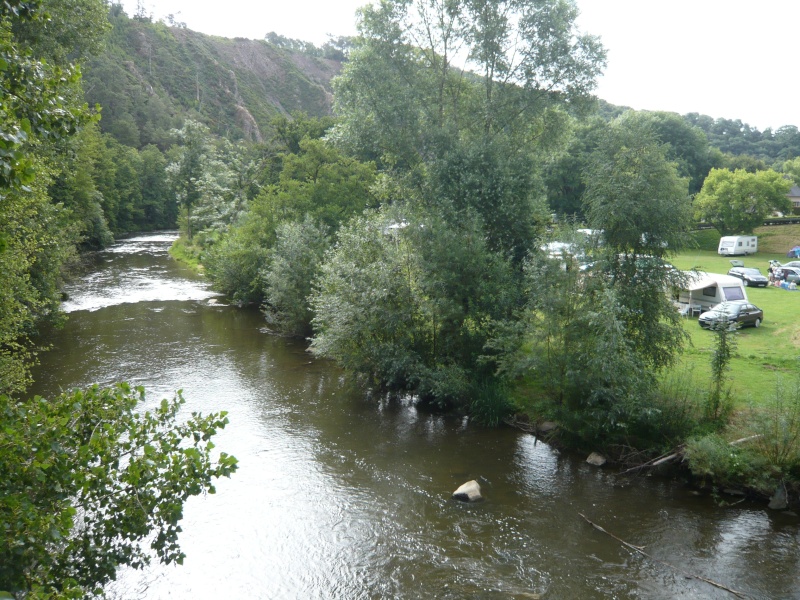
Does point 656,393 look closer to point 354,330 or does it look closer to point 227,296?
point 354,330

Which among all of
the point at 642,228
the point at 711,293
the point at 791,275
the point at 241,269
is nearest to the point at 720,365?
the point at 642,228

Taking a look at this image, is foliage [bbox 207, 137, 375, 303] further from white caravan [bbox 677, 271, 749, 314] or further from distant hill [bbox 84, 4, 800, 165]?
distant hill [bbox 84, 4, 800, 165]

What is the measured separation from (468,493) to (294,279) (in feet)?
58.2

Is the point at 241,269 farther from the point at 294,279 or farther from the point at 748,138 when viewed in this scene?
the point at 748,138

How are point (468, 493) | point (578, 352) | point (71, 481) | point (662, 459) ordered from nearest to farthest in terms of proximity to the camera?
1. point (71, 481)
2. point (468, 493)
3. point (662, 459)
4. point (578, 352)

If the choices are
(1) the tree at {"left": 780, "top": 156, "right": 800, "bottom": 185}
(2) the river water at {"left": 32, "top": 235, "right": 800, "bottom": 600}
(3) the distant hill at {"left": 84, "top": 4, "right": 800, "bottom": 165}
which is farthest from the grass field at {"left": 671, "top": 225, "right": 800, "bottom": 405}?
(1) the tree at {"left": 780, "top": 156, "right": 800, "bottom": 185}

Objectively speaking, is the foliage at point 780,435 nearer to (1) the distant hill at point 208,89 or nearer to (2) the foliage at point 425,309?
(2) the foliage at point 425,309

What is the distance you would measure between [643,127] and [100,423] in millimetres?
17716

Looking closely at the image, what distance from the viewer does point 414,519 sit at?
45.4ft

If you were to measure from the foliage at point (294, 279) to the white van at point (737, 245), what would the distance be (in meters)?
47.2

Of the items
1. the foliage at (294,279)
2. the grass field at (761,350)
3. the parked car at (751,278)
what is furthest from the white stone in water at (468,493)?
the parked car at (751,278)

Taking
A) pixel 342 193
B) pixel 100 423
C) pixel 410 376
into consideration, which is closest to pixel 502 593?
pixel 100 423

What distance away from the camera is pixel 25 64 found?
6.86 metres

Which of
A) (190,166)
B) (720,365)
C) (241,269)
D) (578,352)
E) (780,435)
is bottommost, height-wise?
(780,435)
